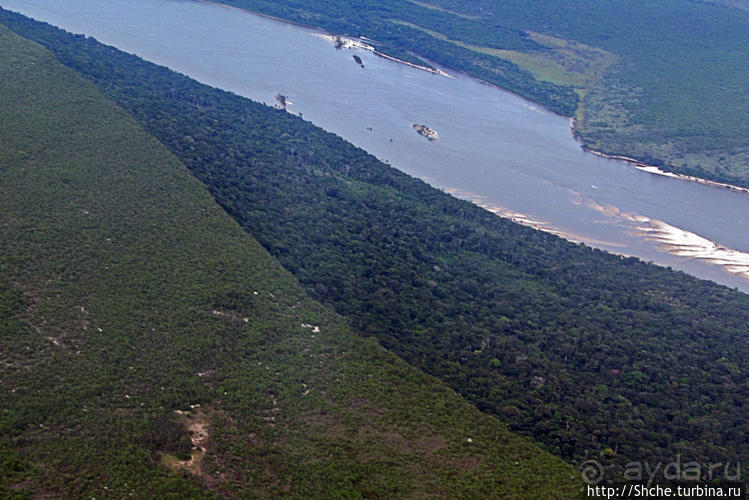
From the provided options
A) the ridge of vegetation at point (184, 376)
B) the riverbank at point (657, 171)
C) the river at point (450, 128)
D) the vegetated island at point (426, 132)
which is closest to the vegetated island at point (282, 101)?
the river at point (450, 128)

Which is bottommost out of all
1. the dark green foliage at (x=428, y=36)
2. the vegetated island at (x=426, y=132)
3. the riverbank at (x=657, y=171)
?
Result: the vegetated island at (x=426, y=132)

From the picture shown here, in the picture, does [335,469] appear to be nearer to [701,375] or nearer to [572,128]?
[701,375]

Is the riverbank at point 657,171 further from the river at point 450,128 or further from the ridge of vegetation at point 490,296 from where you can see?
the ridge of vegetation at point 490,296

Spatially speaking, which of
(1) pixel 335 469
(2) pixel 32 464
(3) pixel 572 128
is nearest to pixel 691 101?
(3) pixel 572 128

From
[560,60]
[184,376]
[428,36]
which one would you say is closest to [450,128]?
[428,36]

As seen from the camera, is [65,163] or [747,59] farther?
[747,59]

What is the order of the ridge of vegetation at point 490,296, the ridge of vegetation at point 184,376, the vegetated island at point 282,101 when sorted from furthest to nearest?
the vegetated island at point 282,101 < the ridge of vegetation at point 490,296 < the ridge of vegetation at point 184,376

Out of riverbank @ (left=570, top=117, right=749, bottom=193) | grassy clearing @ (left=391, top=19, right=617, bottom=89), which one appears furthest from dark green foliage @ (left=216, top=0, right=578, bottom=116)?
riverbank @ (left=570, top=117, right=749, bottom=193)
